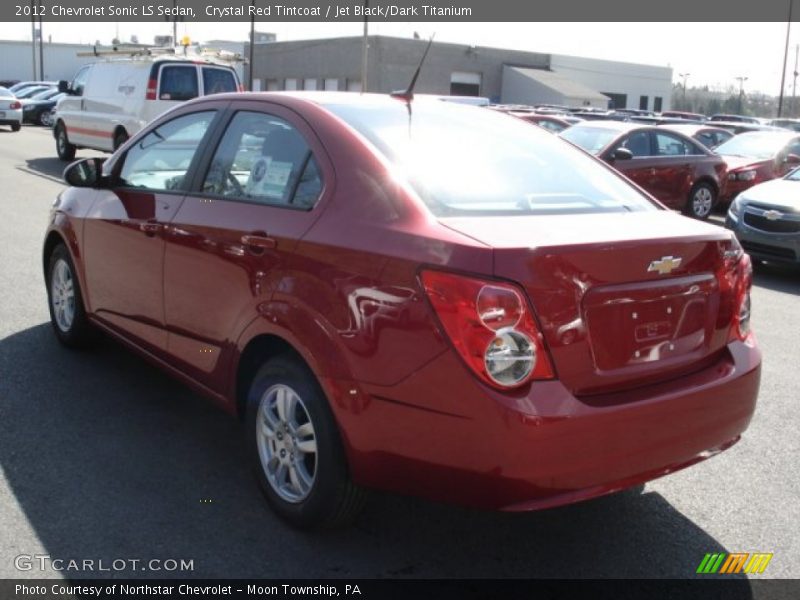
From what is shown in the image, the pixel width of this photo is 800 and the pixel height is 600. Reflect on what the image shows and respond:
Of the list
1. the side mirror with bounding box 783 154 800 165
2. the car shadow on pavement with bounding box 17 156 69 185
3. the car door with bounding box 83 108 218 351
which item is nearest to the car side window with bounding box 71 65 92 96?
the car shadow on pavement with bounding box 17 156 69 185

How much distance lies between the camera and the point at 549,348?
295 cm

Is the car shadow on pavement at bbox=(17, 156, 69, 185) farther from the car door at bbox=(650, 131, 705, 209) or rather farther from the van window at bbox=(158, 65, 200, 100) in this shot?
the car door at bbox=(650, 131, 705, 209)

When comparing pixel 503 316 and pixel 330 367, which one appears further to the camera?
pixel 330 367

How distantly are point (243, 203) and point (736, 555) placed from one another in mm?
2507

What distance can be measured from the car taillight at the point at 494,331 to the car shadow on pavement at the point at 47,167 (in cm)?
1475

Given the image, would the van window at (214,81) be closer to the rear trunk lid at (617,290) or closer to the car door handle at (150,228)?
the car door handle at (150,228)

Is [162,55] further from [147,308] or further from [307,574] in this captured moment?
[307,574]

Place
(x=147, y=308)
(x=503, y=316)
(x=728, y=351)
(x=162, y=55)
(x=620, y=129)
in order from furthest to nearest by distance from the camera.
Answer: (x=162, y=55) < (x=620, y=129) < (x=147, y=308) < (x=728, y=351) < (x=503, y=316)

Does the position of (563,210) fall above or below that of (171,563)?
above

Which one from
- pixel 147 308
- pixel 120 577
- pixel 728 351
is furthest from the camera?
pixel 147 308

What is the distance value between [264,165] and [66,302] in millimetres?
2443

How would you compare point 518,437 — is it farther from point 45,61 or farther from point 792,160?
point 45,61

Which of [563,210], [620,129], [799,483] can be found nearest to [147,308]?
[563,210]

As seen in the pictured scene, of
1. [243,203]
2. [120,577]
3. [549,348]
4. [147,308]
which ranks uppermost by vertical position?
[243,203]
